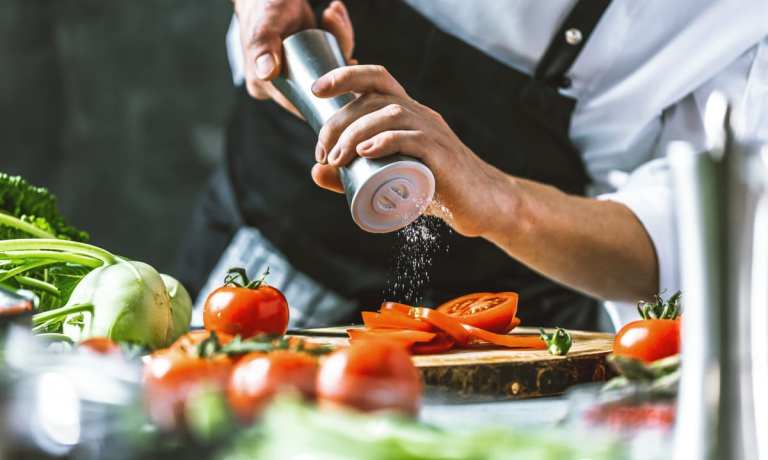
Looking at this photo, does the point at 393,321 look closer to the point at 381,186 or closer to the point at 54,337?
the point at 381,186

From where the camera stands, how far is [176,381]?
0.62m

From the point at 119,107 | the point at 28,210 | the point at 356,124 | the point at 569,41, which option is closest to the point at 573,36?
the point at 569,41

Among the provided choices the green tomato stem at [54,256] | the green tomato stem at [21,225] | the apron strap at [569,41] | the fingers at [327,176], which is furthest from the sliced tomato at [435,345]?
the apron strap at [569,41]

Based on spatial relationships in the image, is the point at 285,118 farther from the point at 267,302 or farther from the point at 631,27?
the point at 267,302

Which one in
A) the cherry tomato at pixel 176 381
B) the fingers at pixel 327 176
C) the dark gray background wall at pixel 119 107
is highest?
the dark gray background wall at pixel 119 107

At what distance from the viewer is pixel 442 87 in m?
1.58

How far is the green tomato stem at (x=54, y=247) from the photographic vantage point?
3.33 ft

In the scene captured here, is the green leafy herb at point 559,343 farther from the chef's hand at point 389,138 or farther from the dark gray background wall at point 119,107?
the dark gray background wall at point 119,107

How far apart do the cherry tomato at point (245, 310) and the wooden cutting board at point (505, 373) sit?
0.52 ft

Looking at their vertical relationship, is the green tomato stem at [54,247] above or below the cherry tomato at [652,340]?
above

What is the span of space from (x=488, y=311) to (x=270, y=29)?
0.45m

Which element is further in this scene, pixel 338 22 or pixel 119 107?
pixel 119 107

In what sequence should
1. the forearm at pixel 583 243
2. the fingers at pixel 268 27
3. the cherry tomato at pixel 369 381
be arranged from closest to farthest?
1. the cherry tomato at pixel 369 381
2. the fingers at pixel 268 27
3. the forearm at pixel 583 243

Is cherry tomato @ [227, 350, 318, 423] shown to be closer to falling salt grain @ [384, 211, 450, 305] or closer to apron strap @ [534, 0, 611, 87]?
falling salt grain @ [384, 211, 450, 305]
